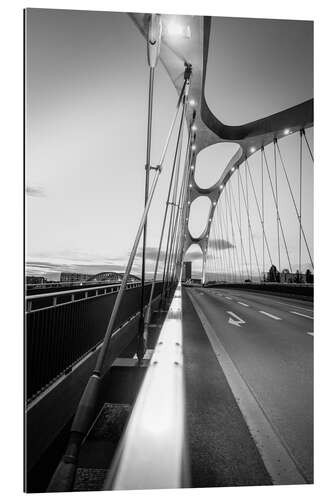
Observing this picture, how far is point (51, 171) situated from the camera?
2045 mm

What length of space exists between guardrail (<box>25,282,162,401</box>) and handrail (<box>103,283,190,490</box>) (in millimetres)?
745

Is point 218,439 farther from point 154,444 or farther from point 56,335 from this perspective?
point 56,335

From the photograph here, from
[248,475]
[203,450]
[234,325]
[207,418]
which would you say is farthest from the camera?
[234,325]

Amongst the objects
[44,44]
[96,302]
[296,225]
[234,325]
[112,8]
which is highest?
[112,8]

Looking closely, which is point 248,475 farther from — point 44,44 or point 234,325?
point 234,325

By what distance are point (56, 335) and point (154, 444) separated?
3.87ft

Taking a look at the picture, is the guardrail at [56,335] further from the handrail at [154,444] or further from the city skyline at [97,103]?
the handrail at [154,444]

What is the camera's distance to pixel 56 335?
6.57 ft

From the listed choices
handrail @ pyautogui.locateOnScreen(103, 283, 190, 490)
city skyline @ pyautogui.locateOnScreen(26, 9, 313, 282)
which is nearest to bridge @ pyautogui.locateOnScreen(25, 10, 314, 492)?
handrail @ pyautogui.locateOnScreen(103, 283, 190, 490)

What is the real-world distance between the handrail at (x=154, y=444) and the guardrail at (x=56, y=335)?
75 cm
